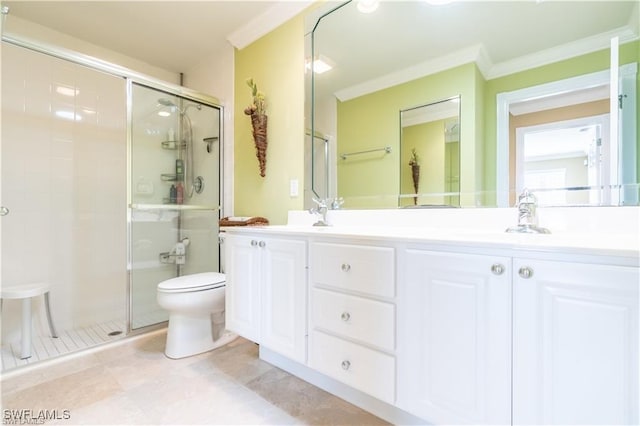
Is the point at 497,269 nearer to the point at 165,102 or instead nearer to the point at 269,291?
the point at 269,291

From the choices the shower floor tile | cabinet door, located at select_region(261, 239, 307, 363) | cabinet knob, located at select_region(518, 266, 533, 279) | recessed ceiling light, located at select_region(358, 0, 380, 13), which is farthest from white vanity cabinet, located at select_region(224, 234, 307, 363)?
recessed ceiling light, located at select_region(358, 0, 380, 13)

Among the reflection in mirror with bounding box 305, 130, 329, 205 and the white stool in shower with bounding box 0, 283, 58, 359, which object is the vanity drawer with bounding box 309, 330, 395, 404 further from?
the white stool in shower with bounding box 0, 283, 58, 359

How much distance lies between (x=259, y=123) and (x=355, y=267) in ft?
4.63

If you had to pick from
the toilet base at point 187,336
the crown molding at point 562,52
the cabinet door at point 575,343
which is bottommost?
the toilet base at point 187,336

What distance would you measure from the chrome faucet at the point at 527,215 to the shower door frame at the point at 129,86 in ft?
6.91

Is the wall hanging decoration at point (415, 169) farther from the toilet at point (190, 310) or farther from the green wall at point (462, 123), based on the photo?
the toilet at point (190, 310)

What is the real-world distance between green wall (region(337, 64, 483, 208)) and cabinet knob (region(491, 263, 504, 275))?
608 millimetres

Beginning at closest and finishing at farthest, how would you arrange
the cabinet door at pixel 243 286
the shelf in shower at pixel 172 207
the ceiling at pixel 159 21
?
the cabinet door at pixel 243 286
the ceiling at pixel 159 21
the shelf in shower at pixel 172 207

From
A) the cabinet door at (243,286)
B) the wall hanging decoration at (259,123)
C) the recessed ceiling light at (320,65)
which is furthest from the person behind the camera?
the wall hanging decoration at (259,123)

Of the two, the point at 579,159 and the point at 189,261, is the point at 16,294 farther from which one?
the point at 579,159

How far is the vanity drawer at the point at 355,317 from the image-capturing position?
1.02 m

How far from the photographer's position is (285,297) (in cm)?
134

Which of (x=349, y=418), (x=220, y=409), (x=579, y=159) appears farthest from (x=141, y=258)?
(x=579, y=159)

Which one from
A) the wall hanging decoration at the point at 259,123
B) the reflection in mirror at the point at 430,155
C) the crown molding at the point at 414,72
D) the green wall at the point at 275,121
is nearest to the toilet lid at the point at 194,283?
the green wall at the point at 275,121
